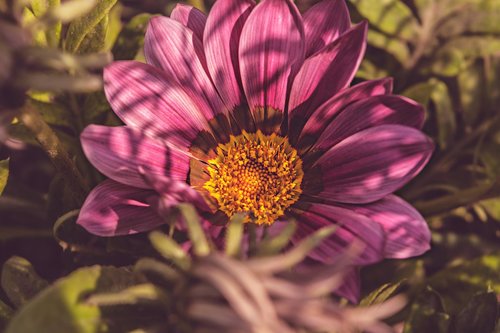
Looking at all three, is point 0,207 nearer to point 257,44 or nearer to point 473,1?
point 257,44

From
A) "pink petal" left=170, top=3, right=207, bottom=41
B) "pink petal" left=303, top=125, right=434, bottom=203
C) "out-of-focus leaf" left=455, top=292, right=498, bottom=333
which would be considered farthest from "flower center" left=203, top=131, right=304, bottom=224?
"out-of-focus leaf" left=455, top=292, right=498, bottom=333

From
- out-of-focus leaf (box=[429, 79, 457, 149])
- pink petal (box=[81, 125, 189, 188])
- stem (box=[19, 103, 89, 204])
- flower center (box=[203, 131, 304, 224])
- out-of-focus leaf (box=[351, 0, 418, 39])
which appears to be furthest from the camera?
out-of-focus leaf (box=[429, 79, 457, 149])

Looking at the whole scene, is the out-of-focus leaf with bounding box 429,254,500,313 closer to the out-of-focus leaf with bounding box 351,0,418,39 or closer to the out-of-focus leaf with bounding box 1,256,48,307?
the out-of-focus leaf with bounding box 351,0,418,39

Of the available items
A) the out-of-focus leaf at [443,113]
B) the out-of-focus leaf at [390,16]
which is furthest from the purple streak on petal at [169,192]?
the out-of-focus leaf at [443,113]

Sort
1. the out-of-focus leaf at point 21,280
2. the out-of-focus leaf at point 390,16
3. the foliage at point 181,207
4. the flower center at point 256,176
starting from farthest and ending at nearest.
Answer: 1. the out-of-focus leaf at point 390,16
2. the flower center at point 256,176
3. the out-of-focus leaf at point 21,280
4. the foliage at point 181,207

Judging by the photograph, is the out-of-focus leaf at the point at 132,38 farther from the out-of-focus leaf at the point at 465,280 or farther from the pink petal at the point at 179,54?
the out-of-focus leaf at the point at 465,280

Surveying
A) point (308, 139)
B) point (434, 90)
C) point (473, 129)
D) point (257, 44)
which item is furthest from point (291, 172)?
point (473, 129)
